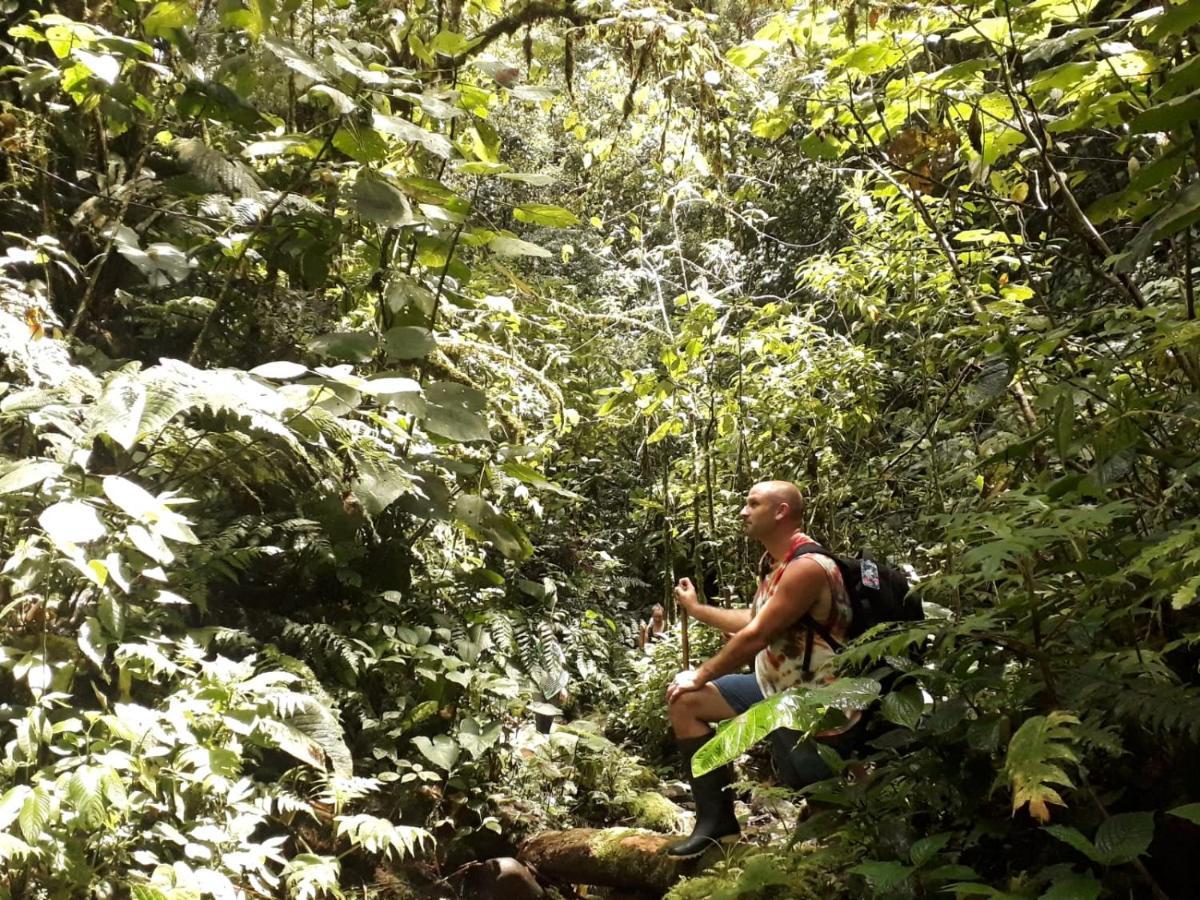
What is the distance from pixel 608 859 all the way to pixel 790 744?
1202 mm

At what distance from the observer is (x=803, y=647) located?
3057 millimetres

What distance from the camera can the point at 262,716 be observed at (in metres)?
3.02

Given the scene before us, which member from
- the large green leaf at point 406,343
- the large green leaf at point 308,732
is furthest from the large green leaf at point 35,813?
the large green leaf at point 406,343

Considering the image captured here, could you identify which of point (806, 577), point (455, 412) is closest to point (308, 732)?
point (455, 412)

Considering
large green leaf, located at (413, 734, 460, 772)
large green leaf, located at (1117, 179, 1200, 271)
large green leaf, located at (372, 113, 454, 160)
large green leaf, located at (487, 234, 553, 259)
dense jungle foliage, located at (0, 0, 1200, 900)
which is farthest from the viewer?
large green leaf, located at (413, 734, 460, 772)

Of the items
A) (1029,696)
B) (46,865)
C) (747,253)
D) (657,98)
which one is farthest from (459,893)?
(747,253)

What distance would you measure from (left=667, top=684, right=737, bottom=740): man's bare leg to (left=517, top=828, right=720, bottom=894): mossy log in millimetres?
456

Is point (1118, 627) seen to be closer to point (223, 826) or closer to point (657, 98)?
point (223, 826)

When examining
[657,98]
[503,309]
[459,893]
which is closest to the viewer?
[459,893]

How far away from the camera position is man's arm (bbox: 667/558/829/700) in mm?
2971

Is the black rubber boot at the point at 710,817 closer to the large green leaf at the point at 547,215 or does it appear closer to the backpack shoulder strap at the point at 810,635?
the backpack shoulder strap at the point at 810,635

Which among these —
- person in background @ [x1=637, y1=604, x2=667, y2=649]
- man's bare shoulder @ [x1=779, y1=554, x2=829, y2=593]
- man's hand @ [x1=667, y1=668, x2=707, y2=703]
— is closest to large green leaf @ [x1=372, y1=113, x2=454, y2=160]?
man's bare shoulder @ [x1=779, y1=554, x2=829, y2=593]

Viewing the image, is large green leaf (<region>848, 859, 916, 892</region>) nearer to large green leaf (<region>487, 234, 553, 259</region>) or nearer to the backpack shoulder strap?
the backpack shoulder strap

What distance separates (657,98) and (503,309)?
1.70 meters
